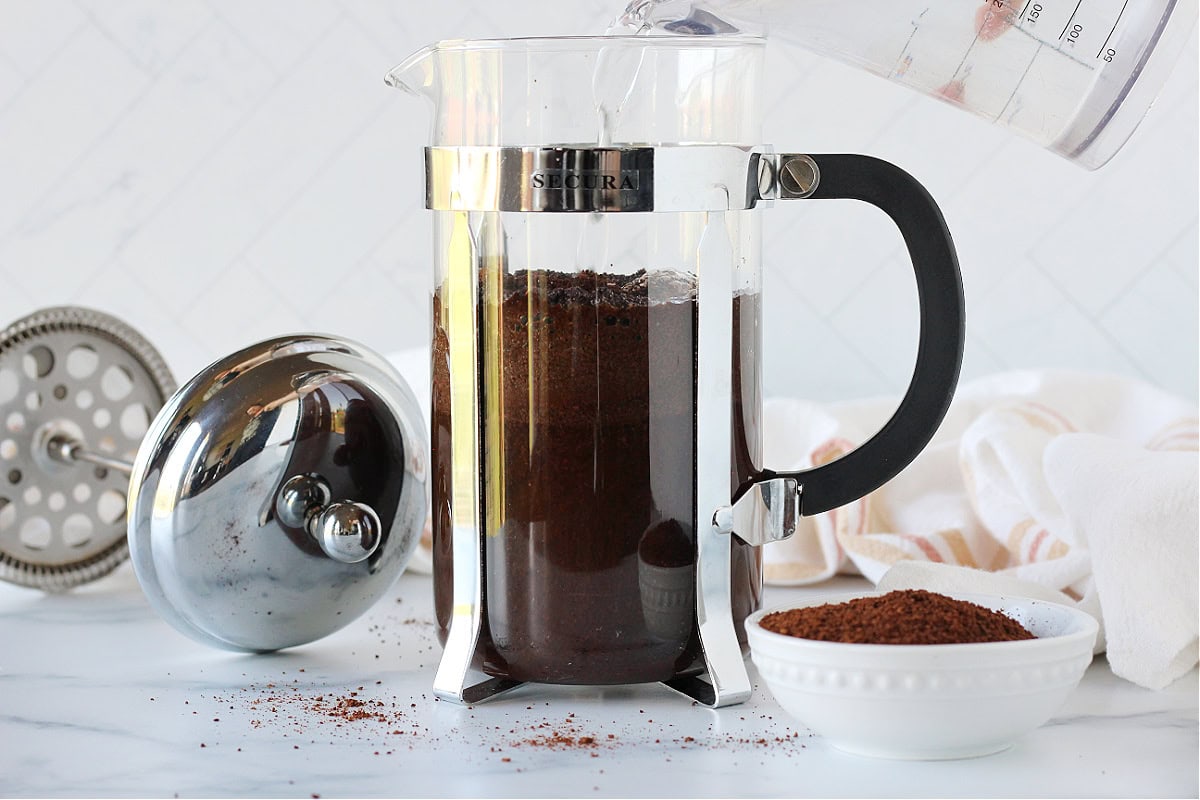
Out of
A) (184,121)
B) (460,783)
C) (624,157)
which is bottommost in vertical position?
(460,783)

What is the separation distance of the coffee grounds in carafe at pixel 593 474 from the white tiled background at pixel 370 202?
0.63 meters

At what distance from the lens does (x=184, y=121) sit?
1.32m

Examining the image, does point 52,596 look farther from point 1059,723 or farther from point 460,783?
point 1059,723

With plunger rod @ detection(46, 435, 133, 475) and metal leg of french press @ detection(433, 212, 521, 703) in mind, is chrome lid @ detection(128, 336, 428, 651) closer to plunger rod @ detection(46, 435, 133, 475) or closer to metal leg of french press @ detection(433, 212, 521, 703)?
metal leg of french press @ detection(433, 212, 521, 703)

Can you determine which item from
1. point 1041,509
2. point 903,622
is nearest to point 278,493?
point 903,622

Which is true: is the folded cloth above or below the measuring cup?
below

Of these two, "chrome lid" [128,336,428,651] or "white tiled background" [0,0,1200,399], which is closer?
"chrome lid" [128,336,428,651]

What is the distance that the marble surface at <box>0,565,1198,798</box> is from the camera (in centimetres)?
61

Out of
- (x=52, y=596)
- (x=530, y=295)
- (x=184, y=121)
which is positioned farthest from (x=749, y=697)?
(x=184, y=121)

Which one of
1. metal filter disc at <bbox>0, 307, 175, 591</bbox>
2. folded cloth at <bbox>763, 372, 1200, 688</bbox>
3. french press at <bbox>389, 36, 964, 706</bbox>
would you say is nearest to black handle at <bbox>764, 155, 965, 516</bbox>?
french press at <bbox>389, 36, 964, 706</bbox>

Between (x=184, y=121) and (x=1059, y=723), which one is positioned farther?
(x=184, y=121)

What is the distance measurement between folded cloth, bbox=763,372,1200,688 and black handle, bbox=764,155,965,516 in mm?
120

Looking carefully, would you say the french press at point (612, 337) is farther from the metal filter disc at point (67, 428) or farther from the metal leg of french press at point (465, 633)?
the metal filter disc at point (67, 428)

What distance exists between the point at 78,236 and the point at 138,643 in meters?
0.60
